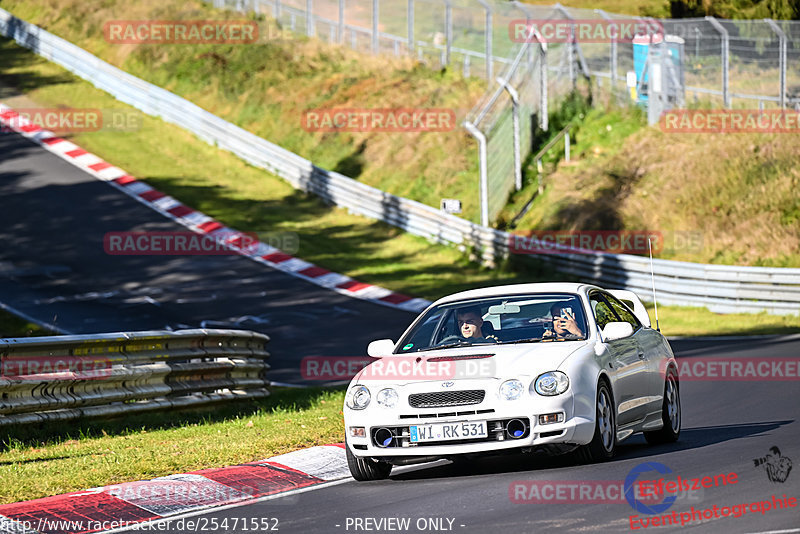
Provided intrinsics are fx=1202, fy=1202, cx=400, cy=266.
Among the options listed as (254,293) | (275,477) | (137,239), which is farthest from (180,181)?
(275,477)

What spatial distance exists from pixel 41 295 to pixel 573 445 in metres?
17.5

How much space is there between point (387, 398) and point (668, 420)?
108 inches

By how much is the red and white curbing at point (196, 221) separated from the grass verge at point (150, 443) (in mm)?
12104

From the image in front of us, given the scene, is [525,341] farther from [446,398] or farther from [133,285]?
[133,285]

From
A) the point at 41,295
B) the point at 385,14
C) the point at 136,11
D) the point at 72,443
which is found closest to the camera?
the point at 72,443

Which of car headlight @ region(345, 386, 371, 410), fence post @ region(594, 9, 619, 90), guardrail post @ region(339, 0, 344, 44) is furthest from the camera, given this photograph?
guardrail post @ region(339, 0, 344, 44)

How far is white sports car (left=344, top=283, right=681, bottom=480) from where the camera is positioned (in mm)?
8305

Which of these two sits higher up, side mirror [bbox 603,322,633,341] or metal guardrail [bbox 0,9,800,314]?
side mirror [bbox 603,322,633,341]

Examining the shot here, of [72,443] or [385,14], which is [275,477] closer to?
[72,443]

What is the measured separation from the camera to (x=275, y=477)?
9070mm
